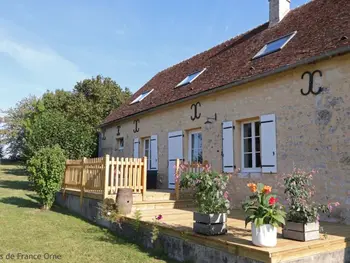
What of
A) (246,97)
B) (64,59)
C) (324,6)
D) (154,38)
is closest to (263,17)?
(324,6)

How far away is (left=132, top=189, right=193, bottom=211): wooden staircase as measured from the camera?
7.41 metres

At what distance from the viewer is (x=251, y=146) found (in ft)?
26.4

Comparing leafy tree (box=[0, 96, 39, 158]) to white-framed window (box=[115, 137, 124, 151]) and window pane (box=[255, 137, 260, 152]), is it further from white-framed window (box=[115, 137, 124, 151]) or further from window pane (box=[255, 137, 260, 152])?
window pane (box=[255, 137, 260, 152])

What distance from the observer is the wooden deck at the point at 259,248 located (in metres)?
3.81

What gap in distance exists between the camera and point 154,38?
11.9 meters

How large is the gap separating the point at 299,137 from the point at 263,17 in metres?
6.53

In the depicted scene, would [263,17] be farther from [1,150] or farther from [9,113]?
[1,150]

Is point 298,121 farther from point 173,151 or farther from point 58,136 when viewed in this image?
point 58,136

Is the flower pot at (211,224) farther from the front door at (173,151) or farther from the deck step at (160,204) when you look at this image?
the front door at (173,151)

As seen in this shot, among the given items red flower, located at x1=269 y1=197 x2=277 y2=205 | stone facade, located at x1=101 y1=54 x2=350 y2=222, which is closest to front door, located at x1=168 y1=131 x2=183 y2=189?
stone facade, located at x1=101 y1=54 x2=350 y2=222

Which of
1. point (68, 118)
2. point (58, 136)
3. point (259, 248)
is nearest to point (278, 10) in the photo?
point (259, 248)

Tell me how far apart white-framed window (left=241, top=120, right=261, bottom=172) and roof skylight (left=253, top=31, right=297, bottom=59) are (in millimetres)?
2037

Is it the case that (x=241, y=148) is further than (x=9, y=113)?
No

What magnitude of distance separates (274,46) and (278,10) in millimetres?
2383
